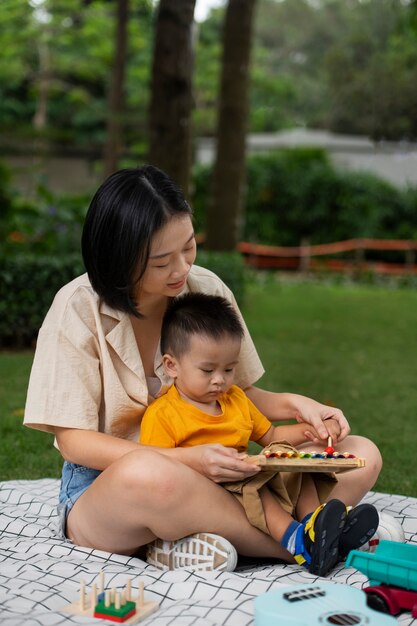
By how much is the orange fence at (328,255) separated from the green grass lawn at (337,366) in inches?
169

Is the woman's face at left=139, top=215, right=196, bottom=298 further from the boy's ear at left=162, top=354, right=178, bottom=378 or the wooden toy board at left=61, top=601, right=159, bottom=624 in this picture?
the wooden toy board at left=61, top=601, right=159, bottom=624

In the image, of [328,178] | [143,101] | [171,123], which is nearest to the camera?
[171,123]

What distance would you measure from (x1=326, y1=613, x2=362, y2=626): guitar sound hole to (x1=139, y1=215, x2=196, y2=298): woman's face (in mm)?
1034

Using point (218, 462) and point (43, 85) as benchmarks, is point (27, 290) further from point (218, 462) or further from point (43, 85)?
point (43, 85)

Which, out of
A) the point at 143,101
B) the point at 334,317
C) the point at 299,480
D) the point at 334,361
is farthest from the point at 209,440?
the point at 143,101

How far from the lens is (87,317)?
2.61 metres

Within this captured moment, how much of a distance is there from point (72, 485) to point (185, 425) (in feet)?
1.40

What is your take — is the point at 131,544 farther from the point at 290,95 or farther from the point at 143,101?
the point at 290,95

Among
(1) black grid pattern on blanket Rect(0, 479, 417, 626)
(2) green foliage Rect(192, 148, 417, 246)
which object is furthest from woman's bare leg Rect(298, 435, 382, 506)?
(2) green foliage Rect(192, 148, 417, 246)

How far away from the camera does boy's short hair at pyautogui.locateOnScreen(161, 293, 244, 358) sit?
8.36 ft

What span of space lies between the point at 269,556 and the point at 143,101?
755 inches

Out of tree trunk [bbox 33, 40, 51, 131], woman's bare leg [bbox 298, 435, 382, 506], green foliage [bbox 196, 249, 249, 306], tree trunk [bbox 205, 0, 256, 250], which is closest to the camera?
woman's bare leg [bbox 298, 435, 382, 506]

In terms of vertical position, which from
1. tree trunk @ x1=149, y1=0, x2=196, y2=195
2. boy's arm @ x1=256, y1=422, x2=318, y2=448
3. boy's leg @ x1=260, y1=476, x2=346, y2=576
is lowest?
boy's leg @ x1=260, y1=476, x2=346, y2=576

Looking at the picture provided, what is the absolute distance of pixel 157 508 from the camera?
7.58 feet
